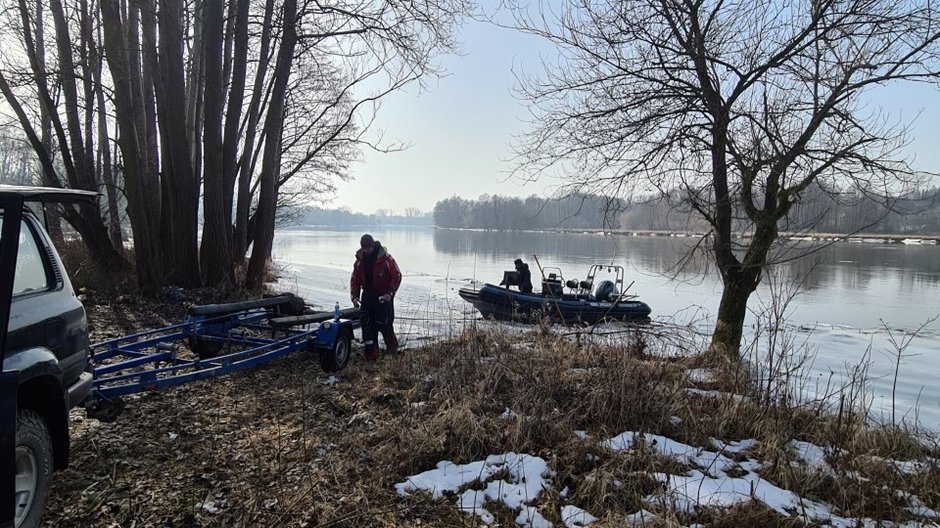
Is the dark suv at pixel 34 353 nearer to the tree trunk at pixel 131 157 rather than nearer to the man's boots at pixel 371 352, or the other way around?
the man's boots at pixel 371 352

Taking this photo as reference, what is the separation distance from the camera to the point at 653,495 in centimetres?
369

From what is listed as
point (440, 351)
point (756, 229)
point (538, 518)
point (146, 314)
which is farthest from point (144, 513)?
point (756, 229)

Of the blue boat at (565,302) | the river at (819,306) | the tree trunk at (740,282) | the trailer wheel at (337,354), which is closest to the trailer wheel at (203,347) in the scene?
the trailer wheel at (337,354)

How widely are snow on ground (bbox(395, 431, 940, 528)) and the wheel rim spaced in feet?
6.48

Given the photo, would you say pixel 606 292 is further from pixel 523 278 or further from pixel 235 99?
pixel 235 99

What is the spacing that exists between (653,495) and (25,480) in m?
3.55

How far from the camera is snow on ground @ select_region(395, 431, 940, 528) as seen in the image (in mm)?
3504

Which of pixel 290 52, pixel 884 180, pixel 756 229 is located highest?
pixel 290 52

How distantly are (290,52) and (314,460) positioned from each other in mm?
10317

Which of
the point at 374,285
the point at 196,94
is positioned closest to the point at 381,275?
the point at 374,285

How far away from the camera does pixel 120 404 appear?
13.8 feet

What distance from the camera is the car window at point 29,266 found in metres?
3.06

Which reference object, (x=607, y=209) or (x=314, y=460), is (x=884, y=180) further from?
(x=314, y=460)

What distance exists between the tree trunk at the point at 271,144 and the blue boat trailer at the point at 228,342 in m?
5.79
